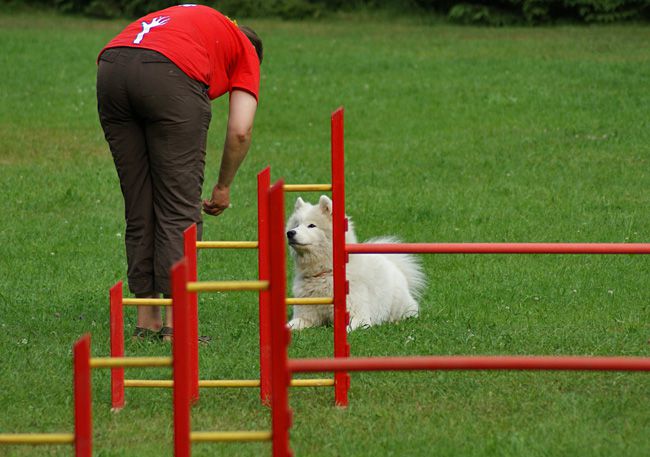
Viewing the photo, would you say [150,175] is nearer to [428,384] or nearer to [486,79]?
[428,384]

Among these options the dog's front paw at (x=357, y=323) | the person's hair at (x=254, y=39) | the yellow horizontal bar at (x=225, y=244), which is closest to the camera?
the yellow horizontal bar at (x=225, y=244)

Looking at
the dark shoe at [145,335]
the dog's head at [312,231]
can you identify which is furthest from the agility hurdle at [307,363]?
the dog's head at [312,231]

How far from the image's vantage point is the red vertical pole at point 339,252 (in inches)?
210

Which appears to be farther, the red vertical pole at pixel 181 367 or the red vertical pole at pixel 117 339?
the red vertical pole at pixel 117 339

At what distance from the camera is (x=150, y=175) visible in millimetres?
6414

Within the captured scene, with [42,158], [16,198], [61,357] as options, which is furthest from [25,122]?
[61,357]

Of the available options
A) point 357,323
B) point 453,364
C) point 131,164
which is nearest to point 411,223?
point 357,323

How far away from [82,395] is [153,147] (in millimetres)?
2731

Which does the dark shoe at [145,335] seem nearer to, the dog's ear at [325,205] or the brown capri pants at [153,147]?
the brown capri pants at [153,147]

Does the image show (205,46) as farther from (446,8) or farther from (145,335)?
(446,8)

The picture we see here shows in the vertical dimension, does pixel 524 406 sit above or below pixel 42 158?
above

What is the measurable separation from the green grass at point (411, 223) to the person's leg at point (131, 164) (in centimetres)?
41

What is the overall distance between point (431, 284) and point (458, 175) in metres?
4.21

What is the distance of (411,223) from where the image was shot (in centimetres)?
1045
